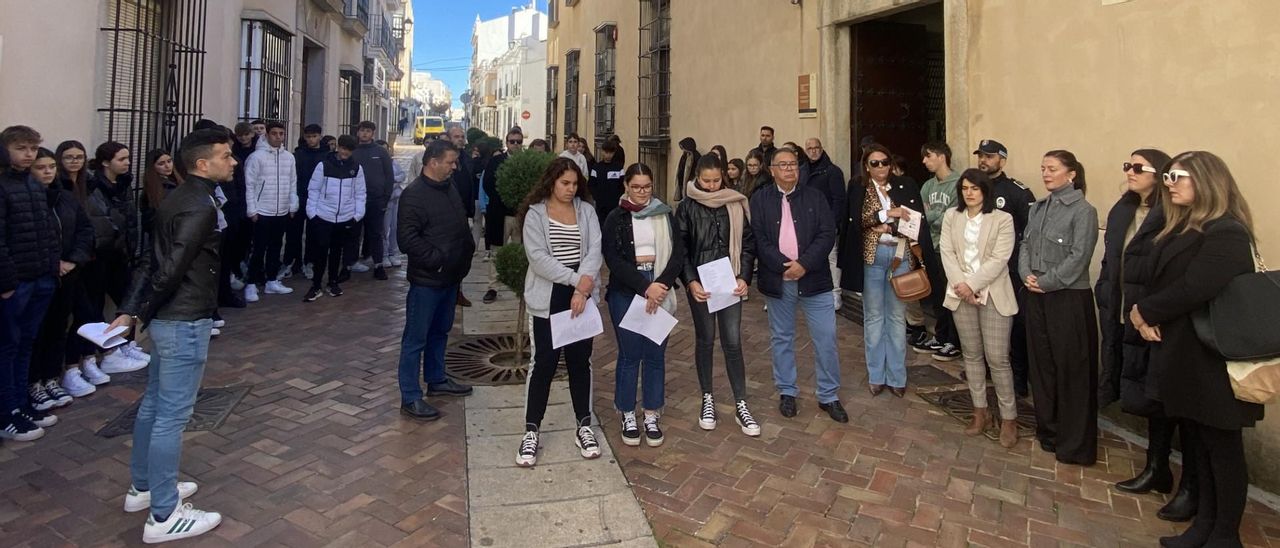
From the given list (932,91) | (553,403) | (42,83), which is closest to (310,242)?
(42,83)

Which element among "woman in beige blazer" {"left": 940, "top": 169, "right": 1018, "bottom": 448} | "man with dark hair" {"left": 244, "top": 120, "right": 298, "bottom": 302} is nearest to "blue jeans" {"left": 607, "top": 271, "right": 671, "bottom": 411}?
"woman in beige blazer" {"left": 940, "top": 169, "right": 1018, "bottom": 448}

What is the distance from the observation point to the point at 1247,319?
9.64 ft

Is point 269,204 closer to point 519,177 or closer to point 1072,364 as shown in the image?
point 519,177

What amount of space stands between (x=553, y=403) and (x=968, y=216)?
293cm

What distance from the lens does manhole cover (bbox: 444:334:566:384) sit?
18.2 feet

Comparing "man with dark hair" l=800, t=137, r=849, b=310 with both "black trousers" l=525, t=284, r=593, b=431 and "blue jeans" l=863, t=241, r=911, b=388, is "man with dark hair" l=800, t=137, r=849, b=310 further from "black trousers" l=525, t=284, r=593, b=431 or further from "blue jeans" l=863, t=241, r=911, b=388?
"black trousers" l=525, t=284, r=593, b=431

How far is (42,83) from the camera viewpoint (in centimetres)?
555

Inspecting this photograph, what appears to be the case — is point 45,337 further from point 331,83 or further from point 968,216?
point 331,83

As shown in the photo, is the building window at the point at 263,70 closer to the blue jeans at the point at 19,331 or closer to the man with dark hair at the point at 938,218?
the blue jeans at the point at 19,331

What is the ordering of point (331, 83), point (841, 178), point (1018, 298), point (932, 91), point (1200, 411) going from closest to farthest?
point (1200, 411)
point (1018, 298)
point (841, 178)
point (932, 91)
point (331, 83)

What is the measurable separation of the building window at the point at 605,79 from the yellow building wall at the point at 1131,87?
36.8ft

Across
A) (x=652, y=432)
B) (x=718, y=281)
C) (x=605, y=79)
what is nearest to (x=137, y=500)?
(x=652, y=432)

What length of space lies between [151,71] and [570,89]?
14533 millimetres

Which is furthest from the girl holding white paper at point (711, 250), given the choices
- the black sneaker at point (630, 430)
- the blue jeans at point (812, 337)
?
the black sneaker at point (630, 430)
